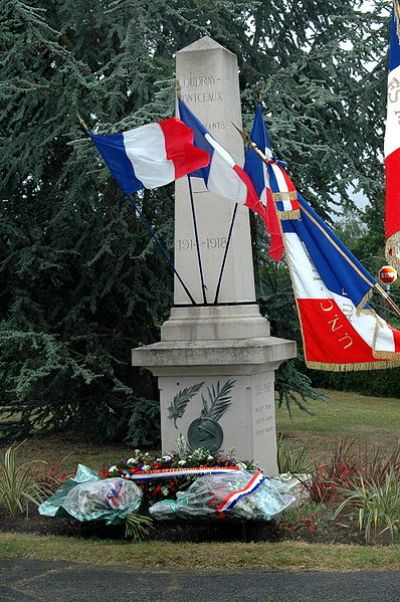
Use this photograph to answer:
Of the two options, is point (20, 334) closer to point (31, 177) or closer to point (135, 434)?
point (135, 434)

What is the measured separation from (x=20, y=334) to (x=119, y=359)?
193cm

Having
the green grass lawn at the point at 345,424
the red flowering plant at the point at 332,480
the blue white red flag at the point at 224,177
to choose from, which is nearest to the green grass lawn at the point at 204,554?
the red flowering plant at the point at 332,480

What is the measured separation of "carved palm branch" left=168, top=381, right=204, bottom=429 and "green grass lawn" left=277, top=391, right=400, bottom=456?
4729mm

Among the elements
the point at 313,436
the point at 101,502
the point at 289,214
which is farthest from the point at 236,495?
the point at 313,436

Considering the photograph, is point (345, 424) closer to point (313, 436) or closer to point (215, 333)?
point (313, 436)

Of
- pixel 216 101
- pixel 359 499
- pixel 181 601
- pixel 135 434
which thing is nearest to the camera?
pixel 181 601

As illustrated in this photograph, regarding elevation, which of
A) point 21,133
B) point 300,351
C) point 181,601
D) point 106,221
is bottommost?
point 181,601

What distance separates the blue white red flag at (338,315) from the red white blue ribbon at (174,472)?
1138 millimetres

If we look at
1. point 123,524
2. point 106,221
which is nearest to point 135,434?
point 106,221

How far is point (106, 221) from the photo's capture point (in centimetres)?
1416

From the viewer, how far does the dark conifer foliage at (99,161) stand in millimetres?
13133

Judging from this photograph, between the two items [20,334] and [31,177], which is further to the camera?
[31,177]

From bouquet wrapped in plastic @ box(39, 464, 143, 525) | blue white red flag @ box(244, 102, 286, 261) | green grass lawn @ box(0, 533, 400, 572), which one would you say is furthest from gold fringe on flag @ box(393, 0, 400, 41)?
bouquet wrapped in plastic @ box(39, 464, 143, 525)

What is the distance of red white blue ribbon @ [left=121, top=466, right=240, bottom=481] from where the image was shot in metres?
8.02
